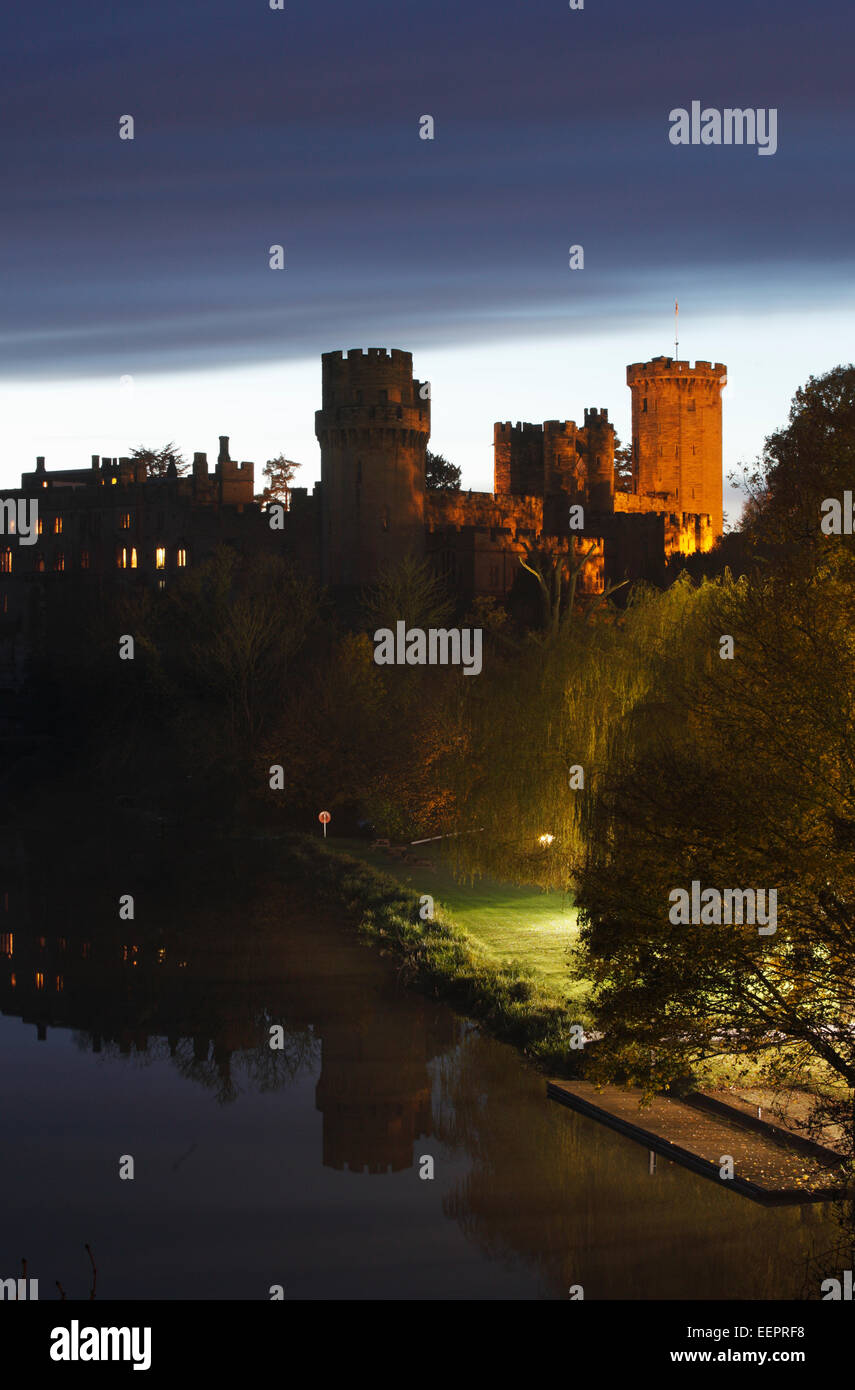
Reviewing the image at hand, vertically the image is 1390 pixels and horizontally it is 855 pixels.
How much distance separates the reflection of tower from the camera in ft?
56.8

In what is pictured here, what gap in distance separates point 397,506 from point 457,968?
3724 cm

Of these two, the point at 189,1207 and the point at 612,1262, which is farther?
the point at 189,1207

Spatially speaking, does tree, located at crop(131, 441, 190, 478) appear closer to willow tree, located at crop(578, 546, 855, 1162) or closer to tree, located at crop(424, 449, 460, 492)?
tree, located at crop(424, 449, 460, 492)

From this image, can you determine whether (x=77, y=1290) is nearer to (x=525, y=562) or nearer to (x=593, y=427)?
(x=525, y=562)

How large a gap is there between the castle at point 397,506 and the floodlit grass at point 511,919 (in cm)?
2698

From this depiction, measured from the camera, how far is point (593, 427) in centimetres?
6906

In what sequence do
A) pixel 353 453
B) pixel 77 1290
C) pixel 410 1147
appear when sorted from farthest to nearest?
pixel 353 453, pixel 410 1147, pixel 77 1290

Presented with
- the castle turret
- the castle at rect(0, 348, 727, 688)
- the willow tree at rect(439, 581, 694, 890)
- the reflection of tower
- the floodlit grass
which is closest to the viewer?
the reflection of tower

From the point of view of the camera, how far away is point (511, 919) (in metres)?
27.4

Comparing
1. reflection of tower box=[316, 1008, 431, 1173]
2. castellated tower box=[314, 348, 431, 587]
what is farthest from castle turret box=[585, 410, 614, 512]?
reflection of tower box=[316, 1008, 431, 1173]

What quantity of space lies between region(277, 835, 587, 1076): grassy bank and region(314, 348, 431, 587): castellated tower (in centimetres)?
2539

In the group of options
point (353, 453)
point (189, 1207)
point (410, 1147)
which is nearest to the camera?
point (189, 1207)

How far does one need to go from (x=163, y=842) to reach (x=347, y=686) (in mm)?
6618

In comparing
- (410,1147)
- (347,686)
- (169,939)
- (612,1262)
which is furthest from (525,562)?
(612,1262)
